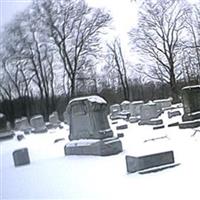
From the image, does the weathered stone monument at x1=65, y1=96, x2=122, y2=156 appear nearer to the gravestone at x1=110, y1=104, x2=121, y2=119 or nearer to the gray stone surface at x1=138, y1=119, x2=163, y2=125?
the gray stone surface at x1=138, y1=119, x2=163, y2=125

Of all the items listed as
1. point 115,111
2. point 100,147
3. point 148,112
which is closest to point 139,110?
point 148,112

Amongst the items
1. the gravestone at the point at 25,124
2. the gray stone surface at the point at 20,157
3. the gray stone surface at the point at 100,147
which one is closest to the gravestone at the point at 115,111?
the gravestone at the point at 25,124

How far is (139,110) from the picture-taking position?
14766 millimetres

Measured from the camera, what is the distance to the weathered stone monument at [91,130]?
7102 millimetres

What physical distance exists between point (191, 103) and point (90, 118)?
10.8ft

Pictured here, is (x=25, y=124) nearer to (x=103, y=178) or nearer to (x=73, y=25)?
(x=73, y=25)

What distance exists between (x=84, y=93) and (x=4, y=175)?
392 inches

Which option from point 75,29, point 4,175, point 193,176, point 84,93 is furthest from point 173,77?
point 193,176

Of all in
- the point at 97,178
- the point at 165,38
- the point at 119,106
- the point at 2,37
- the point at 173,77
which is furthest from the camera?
the point at 173,77

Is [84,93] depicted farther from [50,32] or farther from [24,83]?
[24,83]

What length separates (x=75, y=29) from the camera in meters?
9.84

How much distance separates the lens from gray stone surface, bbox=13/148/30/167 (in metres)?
7.29

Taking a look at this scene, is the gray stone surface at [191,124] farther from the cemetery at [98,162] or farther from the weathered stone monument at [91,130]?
the weathered stone monument at [91,130]

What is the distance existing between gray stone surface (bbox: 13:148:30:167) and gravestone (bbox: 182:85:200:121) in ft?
13.2
